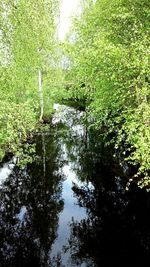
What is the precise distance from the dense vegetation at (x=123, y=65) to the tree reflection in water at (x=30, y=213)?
6.45 metres

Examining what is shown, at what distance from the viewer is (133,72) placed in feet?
73.5

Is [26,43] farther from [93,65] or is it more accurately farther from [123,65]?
[123,65]

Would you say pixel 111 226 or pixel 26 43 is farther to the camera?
pixel 26 43

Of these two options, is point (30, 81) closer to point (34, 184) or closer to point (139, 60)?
point (34, 184)

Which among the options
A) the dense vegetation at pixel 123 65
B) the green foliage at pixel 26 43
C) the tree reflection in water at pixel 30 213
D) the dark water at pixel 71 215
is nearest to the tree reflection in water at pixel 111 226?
the dark water at pixel 71 215

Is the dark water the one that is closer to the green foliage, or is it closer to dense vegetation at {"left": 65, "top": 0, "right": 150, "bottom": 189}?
dense vegetation at {"left": 65, "top": 0, "right": 150, "bottom": 189}

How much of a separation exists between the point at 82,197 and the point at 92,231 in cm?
584

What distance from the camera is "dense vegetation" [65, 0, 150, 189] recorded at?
807 inches

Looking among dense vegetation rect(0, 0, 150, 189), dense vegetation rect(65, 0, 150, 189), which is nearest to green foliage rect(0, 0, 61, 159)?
dense vegetation rect(0, 0, 150, 189)

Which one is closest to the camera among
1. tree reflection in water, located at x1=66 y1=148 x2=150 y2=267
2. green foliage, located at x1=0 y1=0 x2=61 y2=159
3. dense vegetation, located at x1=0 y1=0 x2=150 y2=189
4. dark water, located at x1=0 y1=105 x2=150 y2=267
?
tree reflection in water, located at x1=66 y1=148 x2=150 y2=267

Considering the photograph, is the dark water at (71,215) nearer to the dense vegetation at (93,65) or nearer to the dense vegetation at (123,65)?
the dense vegetation at (93,65)

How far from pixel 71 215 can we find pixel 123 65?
1057 centimetres

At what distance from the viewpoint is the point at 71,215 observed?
25.7 meters

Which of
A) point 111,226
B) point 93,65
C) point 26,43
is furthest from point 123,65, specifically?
point 26,43
